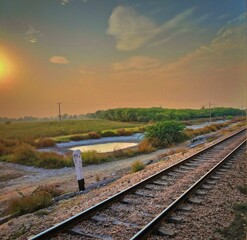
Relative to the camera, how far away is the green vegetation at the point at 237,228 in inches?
202

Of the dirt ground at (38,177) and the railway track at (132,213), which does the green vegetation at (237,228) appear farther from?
the dirt ground at (38,177)

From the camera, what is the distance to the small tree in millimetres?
26531

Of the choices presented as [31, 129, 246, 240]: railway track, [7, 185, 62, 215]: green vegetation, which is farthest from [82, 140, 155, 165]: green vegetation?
[7, 185, 62, 215]: green vegetation

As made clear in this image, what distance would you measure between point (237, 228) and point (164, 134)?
21857 millimetres

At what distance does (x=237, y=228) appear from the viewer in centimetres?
544

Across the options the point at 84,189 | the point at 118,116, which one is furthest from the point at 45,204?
the point at 118,116

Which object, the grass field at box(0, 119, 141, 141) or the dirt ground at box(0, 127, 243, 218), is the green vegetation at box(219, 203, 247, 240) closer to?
the dirt ground at box(0, 127, 243, 218)

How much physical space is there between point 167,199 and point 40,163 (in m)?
11.8

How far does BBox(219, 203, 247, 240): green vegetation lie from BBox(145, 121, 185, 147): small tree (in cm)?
1962

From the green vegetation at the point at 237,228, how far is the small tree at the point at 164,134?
772 inches

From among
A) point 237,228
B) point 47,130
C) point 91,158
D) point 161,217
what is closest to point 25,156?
point 91,158

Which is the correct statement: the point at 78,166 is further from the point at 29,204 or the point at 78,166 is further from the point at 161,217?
the point at 161,217

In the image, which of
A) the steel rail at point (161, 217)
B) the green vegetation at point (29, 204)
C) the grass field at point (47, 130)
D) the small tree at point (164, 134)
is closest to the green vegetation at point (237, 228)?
the steel rail at point (161, 217)

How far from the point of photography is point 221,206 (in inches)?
261
